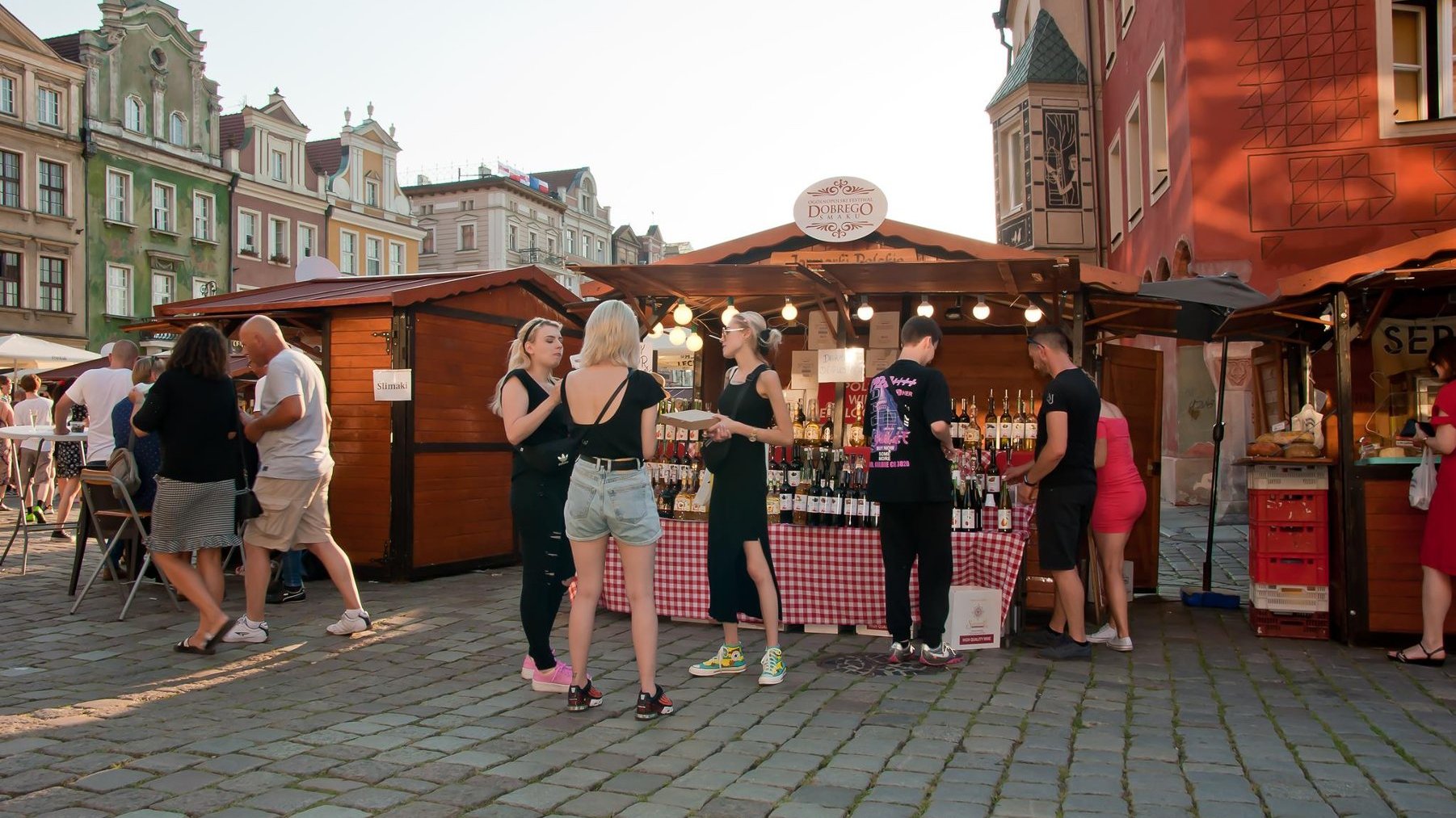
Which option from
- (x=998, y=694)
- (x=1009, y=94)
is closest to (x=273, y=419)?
(x=998, y=694)

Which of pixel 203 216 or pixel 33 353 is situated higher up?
pixel 203 216

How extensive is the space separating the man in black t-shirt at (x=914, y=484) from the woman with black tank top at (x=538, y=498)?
1.73m

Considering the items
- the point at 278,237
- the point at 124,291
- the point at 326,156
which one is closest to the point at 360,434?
the point at 124,291

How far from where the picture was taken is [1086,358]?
7824 millimetres

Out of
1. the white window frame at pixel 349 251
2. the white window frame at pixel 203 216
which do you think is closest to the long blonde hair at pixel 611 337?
the white window frame at pixel 203 216

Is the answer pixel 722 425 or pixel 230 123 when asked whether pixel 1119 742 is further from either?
pixel 230 123

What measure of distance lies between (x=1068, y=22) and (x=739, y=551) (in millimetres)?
19608

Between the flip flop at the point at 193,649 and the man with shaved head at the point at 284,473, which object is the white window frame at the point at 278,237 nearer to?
the man with shaved head at the point at 284,473

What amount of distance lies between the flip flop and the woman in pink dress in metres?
5.13

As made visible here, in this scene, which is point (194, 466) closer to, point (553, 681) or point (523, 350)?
point (523, 350)

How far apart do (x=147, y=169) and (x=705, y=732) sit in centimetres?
3715

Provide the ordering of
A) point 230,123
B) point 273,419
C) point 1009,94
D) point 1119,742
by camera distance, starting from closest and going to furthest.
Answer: point 1119,742 < point 273,419 < point 1009,94 < point 230,123

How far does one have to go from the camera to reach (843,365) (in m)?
8.32

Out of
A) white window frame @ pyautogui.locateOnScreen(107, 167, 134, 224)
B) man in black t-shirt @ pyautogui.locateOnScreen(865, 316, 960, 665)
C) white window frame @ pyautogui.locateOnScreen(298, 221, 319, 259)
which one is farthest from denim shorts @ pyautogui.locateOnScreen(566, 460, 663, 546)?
white window frame @ pyautogui.locateOnScreen(298, 221, 319, 259)
